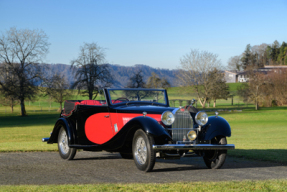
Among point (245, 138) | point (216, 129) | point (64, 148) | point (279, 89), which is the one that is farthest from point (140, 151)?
point (279, 89)

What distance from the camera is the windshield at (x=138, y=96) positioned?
845 centimetres

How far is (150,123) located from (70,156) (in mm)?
3076

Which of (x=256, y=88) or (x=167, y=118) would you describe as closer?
(x=167, y=118)

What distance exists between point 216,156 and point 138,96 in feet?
8.12

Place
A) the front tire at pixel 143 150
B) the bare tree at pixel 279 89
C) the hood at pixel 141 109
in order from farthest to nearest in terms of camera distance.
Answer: the bare tree at pixel 279 89
the hood at pixel 141 109
the front tire at pixel 143 150

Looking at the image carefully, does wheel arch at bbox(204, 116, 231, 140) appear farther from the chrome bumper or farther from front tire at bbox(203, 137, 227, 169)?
the chrome bumper

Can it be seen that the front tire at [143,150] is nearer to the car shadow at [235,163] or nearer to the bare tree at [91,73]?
the car shadow at [235,163]

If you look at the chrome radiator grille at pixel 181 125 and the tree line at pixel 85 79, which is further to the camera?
the tree line at pixel 85 79

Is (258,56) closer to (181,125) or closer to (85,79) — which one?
(85,79)

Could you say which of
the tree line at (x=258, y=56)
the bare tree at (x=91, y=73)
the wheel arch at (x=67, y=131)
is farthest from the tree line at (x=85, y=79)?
the tree line at (x=258, y=56)

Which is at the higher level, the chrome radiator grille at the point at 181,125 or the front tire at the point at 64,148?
the chrome radiator grille at the point at 181,125

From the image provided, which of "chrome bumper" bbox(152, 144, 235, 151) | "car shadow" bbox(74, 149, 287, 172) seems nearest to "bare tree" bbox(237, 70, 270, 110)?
"car shadow" bbox(74, 149, 287, 172)

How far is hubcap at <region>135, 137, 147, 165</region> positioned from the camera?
6.74m

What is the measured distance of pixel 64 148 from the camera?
911 cm
